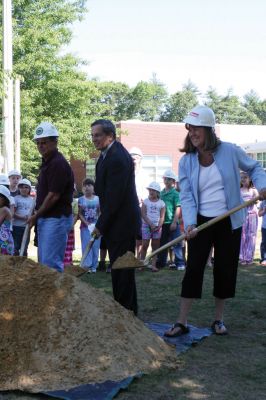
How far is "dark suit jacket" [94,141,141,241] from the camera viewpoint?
496cm

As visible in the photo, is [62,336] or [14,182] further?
[14,182]

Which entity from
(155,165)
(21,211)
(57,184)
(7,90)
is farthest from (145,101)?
(57,184)

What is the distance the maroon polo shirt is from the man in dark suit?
491mm

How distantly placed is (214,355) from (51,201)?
6.76ft

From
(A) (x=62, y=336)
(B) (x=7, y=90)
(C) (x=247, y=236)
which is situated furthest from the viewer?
(B) (x=7, y=90)

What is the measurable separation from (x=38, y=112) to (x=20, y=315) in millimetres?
17590

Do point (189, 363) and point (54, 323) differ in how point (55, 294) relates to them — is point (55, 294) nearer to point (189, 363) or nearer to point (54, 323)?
point (54, 323)

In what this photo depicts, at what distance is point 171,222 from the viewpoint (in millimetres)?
9805

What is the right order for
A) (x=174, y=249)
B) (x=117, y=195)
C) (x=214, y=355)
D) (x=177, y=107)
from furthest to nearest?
1. (x=177, y=107)
2. (x=174, y=249)
3. (x=117, y=195)
4. (x=214, y=355)

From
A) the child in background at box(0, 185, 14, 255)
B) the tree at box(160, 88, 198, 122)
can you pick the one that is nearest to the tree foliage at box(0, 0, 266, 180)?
the child in background at box(0, 185, 14, 255)

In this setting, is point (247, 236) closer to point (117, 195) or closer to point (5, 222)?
point (5, 222)

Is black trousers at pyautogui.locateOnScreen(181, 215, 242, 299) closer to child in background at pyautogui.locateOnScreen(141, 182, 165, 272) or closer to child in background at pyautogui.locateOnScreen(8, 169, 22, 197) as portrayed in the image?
child in background at pyautogui.locateOnScreen(141, 182, 165, 272)

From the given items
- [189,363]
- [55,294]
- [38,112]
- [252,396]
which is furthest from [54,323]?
[38,112]

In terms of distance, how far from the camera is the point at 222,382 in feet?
13.1
